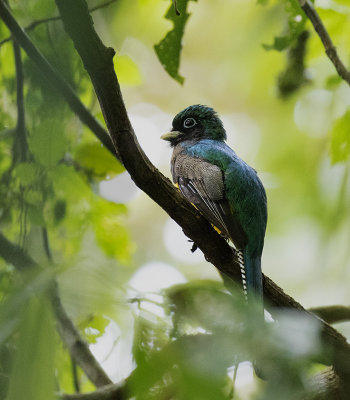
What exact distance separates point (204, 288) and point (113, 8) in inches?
73.4

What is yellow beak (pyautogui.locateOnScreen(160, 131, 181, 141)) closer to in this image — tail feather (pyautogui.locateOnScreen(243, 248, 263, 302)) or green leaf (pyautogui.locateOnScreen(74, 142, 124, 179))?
green leaf (pyautogui.locateOnScreen(74, 142, 124, 179))

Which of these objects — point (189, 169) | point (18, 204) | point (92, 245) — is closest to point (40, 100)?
point (18, 204)

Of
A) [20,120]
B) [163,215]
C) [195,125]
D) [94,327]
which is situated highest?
[163,215]

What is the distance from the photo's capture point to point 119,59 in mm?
2988

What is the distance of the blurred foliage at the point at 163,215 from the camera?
82 centimetres

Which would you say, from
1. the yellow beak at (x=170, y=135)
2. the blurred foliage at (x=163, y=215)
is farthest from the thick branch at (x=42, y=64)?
the yellow beak at (x=170, y=135)

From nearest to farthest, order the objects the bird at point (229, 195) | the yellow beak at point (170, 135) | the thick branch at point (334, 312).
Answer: the bird at point (229, 195), the thick branch at point (334, 312), the yellow beak at point (170, 135)

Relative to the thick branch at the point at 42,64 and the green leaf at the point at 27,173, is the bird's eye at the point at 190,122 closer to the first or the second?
the thick branch at the point at 42,64

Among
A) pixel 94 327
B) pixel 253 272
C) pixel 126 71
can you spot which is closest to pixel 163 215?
pixel 126 71

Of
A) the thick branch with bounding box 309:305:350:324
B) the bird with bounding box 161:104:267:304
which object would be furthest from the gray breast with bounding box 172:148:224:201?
the thick branch with bounding box 309:305:350:324

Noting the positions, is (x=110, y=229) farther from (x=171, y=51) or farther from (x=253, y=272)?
(x=171, y=51)

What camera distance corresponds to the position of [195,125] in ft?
13.1

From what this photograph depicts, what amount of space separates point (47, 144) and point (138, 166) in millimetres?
395

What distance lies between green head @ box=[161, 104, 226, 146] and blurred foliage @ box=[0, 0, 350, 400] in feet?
1.45
